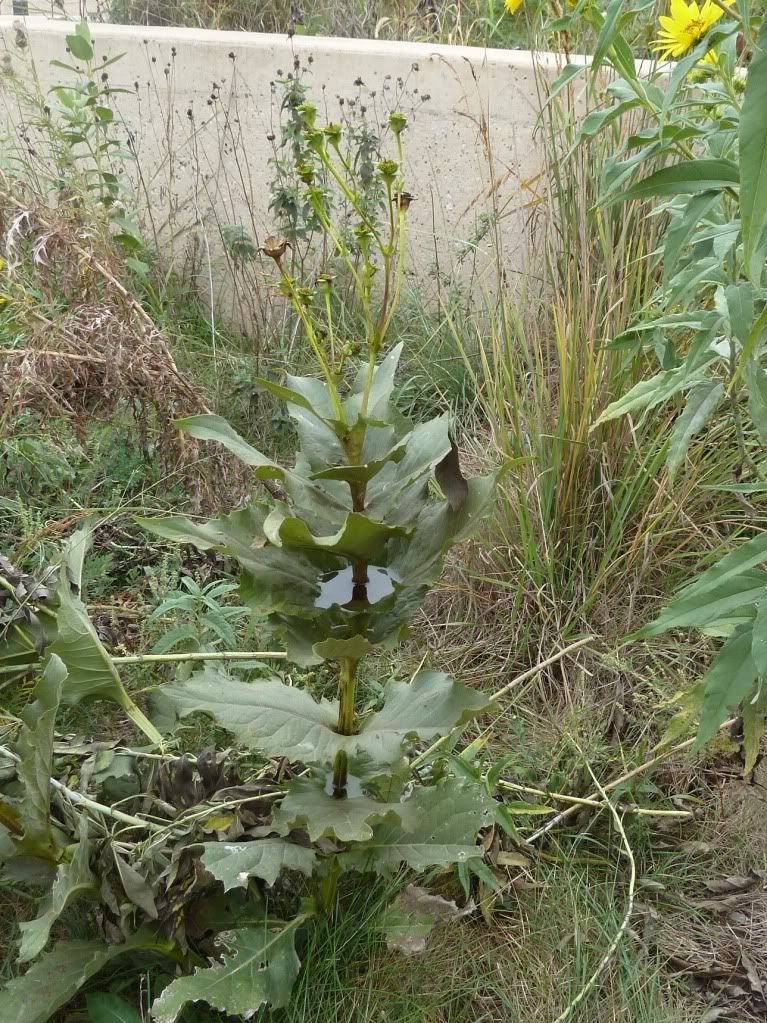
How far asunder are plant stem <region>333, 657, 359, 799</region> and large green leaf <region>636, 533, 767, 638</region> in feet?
1.42

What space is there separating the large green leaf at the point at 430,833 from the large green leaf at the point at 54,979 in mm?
351

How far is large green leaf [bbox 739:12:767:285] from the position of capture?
710 millimetres

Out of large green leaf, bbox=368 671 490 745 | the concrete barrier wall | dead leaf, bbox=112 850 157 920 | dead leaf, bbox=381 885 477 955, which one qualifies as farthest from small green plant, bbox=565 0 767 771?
the concrete barrier wall

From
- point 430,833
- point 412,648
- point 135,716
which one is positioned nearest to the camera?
point 430,833

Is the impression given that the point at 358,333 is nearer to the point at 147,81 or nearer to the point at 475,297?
the point at 475,297

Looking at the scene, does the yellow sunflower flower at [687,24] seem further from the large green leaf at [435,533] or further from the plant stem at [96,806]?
the plant stem at [96,806]

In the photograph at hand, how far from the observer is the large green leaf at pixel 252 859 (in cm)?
124

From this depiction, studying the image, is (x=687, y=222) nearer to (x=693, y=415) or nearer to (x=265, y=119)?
(x=693, y=415)

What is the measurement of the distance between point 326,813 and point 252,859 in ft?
0.42

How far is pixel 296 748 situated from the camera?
1.26 meters

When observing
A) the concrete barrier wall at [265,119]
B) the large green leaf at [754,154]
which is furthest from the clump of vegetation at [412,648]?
the concrete barrier wall at [265,119]

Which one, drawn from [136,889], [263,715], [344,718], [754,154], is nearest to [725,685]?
[344,718]

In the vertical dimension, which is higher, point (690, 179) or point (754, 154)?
point (754, 154)

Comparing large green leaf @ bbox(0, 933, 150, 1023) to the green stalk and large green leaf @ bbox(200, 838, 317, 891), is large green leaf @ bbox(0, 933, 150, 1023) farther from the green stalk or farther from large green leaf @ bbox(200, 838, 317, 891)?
the green stalk
